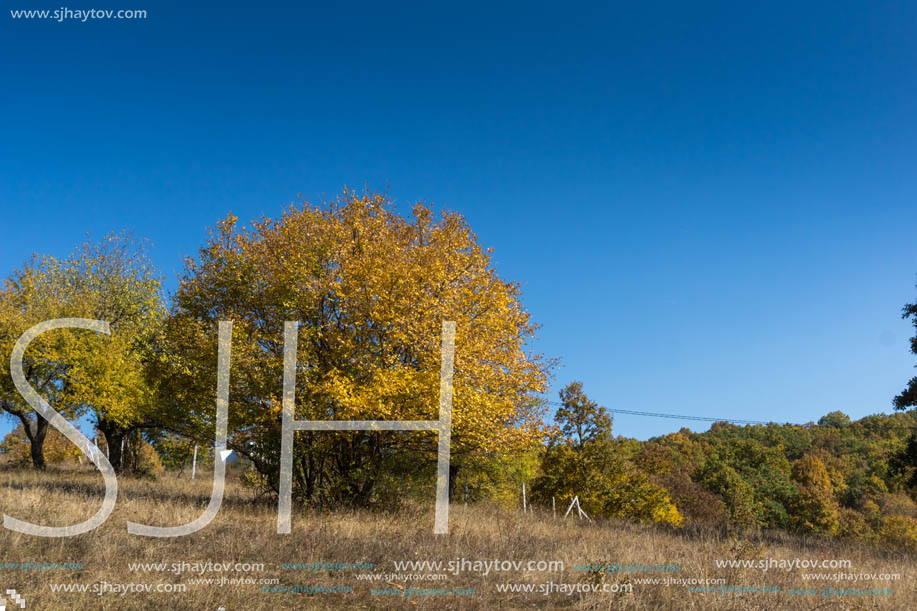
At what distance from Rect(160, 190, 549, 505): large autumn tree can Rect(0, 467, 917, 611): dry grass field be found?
2.63 metres

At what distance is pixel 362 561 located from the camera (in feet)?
31.7

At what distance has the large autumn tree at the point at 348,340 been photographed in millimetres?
15086

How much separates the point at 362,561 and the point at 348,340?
6.81 meters

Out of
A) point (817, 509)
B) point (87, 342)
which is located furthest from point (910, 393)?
point (817, 509)

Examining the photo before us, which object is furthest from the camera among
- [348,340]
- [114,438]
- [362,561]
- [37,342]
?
[114,438]

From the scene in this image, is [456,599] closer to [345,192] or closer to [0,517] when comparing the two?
[0,517]

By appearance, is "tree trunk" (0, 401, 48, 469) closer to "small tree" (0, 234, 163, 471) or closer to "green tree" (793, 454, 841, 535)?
"small tree" (0, 234, 163, 471)

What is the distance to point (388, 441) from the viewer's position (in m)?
16.2

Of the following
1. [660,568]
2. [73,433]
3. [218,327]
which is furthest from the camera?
[73,433]

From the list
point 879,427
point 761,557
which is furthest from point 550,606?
point 879,427

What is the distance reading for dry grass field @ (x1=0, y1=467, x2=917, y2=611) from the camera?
806 cm

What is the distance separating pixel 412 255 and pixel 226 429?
717 cm

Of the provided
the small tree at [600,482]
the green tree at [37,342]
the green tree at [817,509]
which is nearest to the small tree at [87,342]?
the green tree at [37,342]

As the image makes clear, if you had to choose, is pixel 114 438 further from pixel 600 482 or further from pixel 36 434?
pixel 600 482
